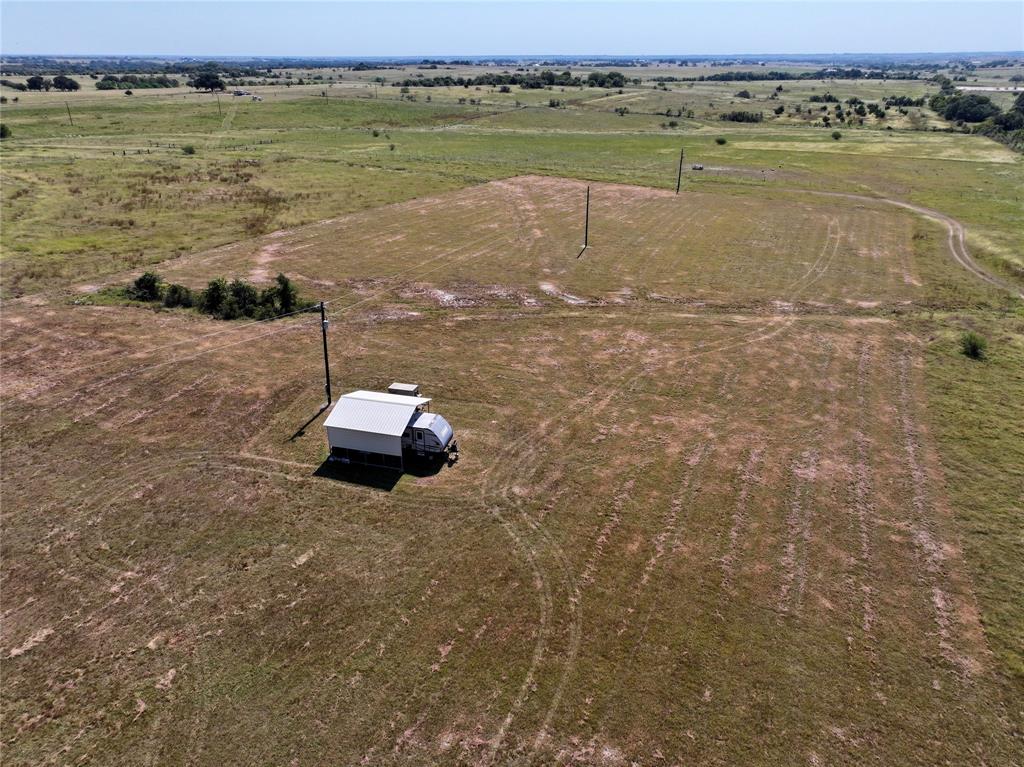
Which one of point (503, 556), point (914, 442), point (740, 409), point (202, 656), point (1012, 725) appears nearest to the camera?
point (1012, 725)

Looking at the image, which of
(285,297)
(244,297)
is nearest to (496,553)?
(285,297)

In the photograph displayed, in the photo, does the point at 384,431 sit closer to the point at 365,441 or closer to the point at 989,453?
the point at 365,441

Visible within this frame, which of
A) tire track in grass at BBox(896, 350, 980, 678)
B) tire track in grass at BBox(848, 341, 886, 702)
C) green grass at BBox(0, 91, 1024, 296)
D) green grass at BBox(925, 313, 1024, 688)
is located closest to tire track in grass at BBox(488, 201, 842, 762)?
tire track in grass at BBox(848, 341, 886, 702)

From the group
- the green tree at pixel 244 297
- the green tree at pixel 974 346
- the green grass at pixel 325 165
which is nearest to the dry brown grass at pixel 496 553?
the green tree at pixel 244 297

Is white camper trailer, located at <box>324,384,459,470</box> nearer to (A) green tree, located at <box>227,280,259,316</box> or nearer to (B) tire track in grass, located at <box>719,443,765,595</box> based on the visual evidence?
(B) tire track in grass, located at <box>719,443,765,595</box>

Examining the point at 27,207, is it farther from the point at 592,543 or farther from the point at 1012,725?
the point at 1012,725

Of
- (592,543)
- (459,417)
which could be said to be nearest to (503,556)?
(592,543)

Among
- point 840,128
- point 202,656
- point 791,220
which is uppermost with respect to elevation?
point 840,128
